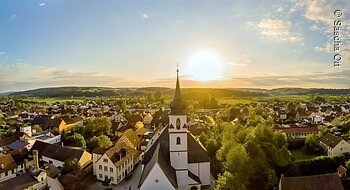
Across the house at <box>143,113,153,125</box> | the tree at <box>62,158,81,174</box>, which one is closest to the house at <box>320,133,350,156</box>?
the tree at <box>62,158,81,174</box>

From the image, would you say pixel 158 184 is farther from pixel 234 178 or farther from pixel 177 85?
pixel 177 85

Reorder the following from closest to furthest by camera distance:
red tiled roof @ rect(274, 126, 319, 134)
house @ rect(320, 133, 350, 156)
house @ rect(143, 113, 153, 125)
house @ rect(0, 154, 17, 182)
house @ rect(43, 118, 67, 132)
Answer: house @ rect(0, 154, 17, 182), house @ rect(320, 133, 350, 156), red tiled roof @ rect(274, 126, 319, 134), house @ rect(43, 118, 67, 132), house @ rect(143, 113, 153, 125)

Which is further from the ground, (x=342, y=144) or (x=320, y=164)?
(x=342, y=144)

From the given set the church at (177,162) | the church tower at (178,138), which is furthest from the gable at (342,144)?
the church tower at (178,138)

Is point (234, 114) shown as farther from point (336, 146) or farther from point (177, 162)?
point (177, 162)

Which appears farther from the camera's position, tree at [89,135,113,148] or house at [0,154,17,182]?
tree at [89,135,113,148]

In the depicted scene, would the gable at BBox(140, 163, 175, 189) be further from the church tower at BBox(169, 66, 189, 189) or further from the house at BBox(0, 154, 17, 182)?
the house at BBox(0, 154, 17, 182)

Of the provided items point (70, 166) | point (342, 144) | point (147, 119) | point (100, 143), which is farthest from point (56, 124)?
point (342, 144)
